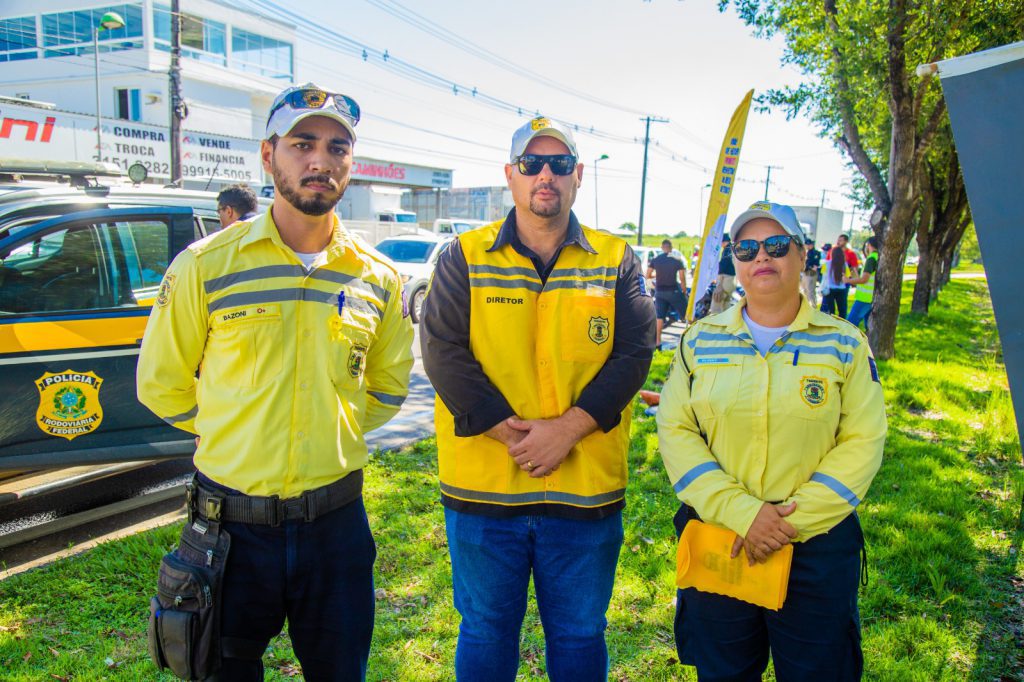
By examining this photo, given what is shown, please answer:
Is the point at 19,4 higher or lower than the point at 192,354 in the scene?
higher

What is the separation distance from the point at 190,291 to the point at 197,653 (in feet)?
3.47

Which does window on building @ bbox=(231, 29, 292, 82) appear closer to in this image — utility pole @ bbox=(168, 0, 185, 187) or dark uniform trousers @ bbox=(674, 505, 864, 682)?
utility pole @ bbox=(168, 0, 185, 187)

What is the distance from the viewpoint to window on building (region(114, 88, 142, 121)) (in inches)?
1241

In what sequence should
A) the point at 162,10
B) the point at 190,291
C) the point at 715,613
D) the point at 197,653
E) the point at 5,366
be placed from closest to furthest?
the point at 197,653, the point at 190,291, the point at 715,613, the point at 5,366, the point at 162,10

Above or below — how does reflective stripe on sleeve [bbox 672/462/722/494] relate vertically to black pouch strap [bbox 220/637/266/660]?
above

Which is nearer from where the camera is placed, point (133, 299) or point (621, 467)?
point (621, 467)

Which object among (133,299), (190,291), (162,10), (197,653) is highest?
(162,10)

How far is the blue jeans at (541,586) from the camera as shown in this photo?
2.36 m

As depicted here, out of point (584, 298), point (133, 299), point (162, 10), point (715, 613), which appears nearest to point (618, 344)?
point (584, 298)

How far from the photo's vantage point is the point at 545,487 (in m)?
2.38

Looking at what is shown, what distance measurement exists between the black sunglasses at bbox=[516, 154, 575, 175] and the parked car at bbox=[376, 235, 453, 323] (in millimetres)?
11825

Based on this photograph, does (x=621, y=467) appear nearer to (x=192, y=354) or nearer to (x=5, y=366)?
(x=192, y=354)

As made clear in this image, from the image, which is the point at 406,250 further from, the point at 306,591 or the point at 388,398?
the point at 306,591

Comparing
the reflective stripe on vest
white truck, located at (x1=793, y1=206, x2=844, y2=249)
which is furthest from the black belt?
white truck, located at (x1=793, y1=206, x2=844, y2=249)
